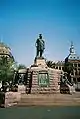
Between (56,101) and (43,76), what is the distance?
6.21 meters

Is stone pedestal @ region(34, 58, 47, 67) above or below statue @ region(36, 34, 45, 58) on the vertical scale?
below

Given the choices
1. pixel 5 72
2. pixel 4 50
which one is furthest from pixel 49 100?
pixel 4 50

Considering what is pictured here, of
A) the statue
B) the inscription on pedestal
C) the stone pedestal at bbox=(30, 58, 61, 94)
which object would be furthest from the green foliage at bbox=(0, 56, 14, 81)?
the inscription on pedestal

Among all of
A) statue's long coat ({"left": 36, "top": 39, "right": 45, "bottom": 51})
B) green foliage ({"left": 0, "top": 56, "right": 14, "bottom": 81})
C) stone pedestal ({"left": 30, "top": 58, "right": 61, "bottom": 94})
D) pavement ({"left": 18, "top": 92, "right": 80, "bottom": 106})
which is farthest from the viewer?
green foliage ({"left": 0, "top": 56, "right": 14, "bottom": 81})

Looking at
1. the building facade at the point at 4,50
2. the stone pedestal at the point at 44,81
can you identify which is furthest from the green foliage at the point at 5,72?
the building facade at the point at 4,50

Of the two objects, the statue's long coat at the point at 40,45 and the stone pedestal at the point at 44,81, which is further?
the statue's long coat at the point at 40,45

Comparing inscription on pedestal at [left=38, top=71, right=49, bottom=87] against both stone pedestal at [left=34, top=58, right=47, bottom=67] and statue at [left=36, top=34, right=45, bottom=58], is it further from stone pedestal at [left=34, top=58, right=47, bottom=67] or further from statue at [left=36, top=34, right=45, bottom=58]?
statue at [left=36, top=34, right=45, bottom=58]

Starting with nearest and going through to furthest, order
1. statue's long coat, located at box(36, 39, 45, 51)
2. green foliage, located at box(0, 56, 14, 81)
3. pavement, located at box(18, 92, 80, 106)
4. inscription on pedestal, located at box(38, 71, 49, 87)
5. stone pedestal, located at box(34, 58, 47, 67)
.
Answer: pavement, located at box(18, 92, 80, 106), inscription on pedestal, located at box(38, 71, 49, 87), stone pedestal, located at box(34, 58, 47, 67), statue's long coat, located at box(36, 39, 45, 51), green foliage, located at box(0, 56, 14, 81)

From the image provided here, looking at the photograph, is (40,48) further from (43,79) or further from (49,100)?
(49,100)

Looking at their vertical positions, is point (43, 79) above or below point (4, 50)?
below

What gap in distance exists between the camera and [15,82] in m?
28.6

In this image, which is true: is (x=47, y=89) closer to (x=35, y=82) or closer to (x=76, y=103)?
(x=35, y=82)

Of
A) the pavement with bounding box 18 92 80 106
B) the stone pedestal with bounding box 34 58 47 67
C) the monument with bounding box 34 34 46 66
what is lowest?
the pavement with bounding box 18 92 80 106

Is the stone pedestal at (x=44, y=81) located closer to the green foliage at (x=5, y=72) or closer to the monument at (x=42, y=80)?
the monument at (x=42, y=80)
